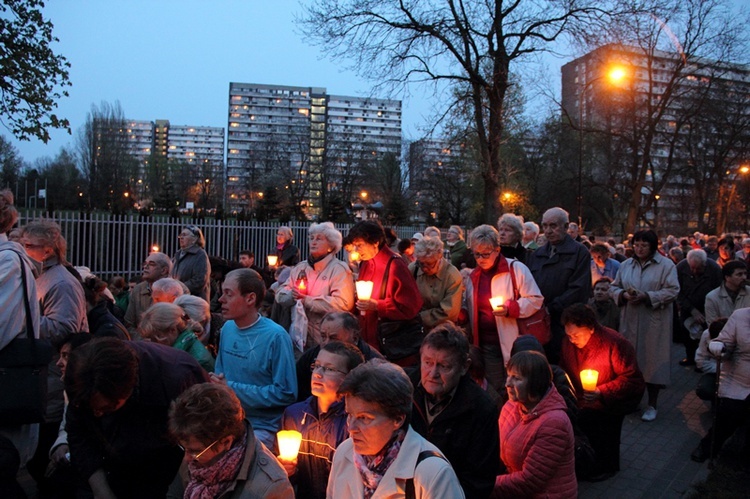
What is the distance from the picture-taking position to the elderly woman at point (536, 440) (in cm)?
387

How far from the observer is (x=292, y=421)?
3.60 m

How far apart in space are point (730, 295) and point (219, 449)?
299 inches

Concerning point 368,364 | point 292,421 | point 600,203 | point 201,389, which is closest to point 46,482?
point 292,421

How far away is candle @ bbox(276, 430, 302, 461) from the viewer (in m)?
3.35

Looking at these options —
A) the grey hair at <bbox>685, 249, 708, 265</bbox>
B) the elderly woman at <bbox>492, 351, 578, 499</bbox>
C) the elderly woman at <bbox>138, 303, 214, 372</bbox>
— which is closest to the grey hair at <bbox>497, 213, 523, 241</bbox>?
the elderly woman at <bbox>492, 351, 578, 499</bbox>

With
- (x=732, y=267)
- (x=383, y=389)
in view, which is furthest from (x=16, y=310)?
(x=732, y=267)

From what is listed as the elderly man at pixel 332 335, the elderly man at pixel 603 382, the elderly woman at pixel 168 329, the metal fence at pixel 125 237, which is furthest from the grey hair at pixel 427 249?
the metal fence at pixel 125 237

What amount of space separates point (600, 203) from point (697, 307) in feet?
152

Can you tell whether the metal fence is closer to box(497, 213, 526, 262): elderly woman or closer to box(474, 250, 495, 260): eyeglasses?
box(497, 213, 526, 262): elderly woman

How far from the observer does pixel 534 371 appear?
4.02 metres

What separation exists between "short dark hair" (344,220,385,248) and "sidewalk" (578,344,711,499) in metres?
2.89

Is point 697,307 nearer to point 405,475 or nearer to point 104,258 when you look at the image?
point 405,475

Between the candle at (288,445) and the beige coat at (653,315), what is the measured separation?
544 centimetres

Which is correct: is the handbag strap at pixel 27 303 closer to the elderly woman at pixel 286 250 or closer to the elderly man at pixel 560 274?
the elderly man at pixel 560 274
